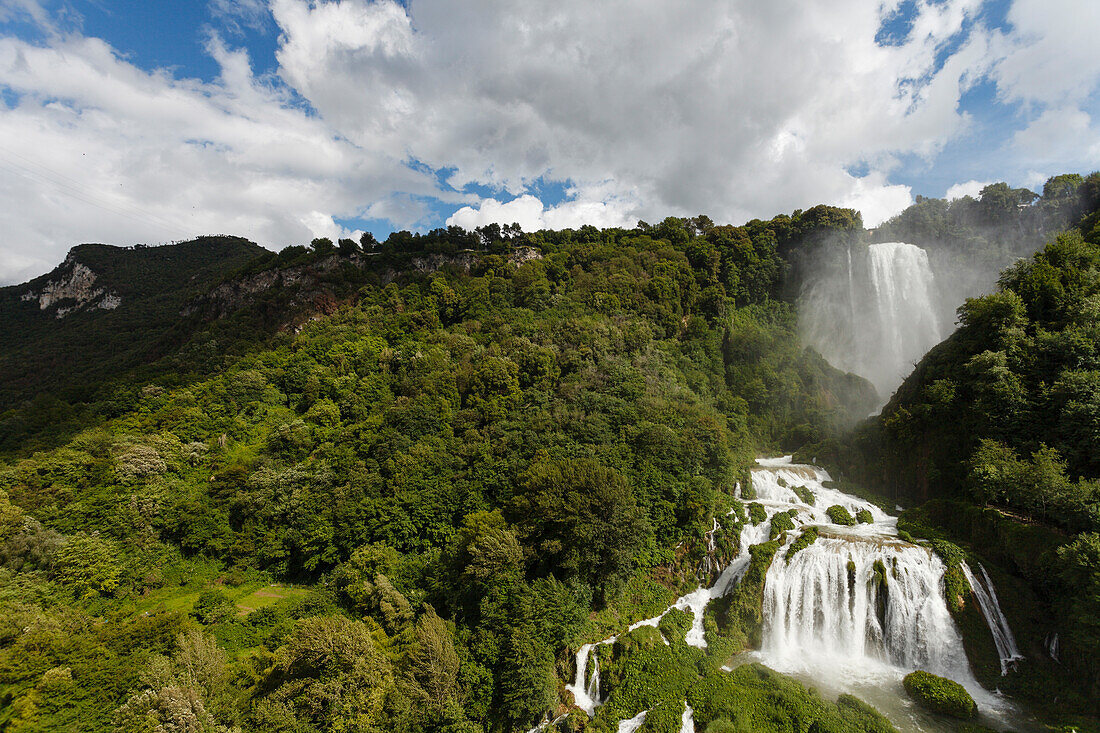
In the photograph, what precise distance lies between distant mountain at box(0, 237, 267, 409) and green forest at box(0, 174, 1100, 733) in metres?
4.35

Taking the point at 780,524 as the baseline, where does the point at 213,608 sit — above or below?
below

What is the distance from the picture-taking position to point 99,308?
3777 inches

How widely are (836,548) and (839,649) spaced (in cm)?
570

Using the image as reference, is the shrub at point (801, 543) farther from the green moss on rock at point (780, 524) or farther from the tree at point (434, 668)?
the tree at point (434, 668)

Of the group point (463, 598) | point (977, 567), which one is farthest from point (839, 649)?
point (463, 598)

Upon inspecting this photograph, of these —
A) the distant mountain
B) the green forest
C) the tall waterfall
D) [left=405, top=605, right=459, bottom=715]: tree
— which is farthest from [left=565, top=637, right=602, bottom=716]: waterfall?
the distant mountain

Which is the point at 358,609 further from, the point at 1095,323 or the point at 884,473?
the point at 1095,323

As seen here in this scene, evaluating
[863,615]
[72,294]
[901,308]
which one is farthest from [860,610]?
[72,294]

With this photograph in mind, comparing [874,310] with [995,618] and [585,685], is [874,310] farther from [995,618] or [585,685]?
[585,685]

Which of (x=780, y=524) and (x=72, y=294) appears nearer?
(x=780, y=524)

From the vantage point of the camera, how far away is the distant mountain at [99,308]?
66.7 m

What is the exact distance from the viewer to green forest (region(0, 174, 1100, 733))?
20172 millimetres

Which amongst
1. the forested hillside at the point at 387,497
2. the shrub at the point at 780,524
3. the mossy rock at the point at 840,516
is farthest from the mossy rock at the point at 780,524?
the mossy rock at the point at 840,516

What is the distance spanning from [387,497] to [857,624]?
3404 centimetres
